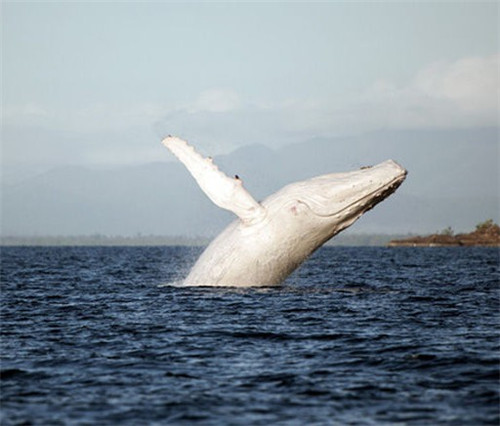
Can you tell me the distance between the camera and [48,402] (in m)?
11.6

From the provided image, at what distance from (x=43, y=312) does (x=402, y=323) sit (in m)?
8.05

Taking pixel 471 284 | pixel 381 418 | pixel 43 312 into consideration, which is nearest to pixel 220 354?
pixel 381 418

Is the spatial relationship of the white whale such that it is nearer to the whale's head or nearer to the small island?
the whale's head

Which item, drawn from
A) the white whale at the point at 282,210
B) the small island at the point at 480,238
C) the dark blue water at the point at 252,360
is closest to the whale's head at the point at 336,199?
the white whale at the point at 282,210

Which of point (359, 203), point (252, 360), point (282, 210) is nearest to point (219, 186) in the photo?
point (282, 210)

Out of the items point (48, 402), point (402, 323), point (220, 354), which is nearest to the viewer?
point (48, 402)

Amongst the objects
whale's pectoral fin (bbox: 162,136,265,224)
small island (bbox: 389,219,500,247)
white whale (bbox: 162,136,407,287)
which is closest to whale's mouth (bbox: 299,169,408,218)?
white whale (bbox: 162,136,407,287)

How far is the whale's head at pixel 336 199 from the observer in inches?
789

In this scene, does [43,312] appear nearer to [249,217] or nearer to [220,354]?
[249,217]

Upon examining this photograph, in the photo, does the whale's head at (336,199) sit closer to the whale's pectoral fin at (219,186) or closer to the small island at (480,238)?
the whale's pectoral fin at (219,186)

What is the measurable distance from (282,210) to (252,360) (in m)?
6.81

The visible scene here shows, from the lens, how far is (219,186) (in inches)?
801

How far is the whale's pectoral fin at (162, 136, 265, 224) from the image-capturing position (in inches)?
801

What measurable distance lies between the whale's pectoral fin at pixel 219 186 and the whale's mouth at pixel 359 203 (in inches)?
43.8
